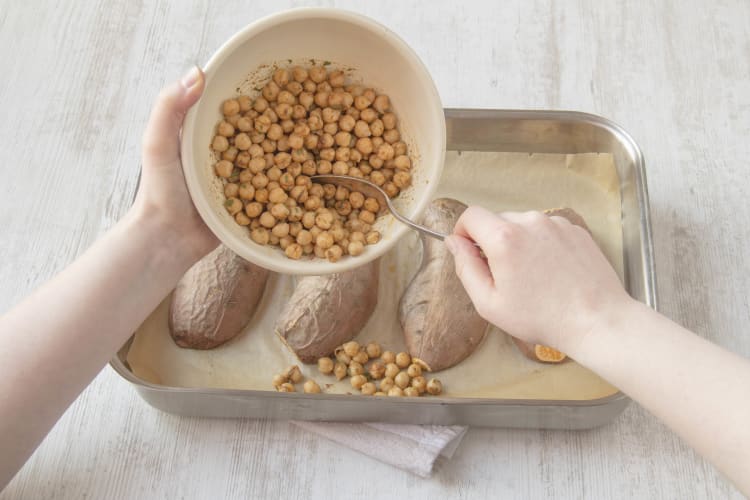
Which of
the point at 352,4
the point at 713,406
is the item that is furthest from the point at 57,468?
the point at 352,4

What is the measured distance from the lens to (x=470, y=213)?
2.63 feet

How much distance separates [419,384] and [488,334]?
0.43 feet

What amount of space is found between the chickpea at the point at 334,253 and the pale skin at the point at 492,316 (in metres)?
0.15

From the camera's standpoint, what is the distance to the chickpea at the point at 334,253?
0.90m

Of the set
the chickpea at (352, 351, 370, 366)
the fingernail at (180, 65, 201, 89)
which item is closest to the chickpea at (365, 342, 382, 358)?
the chickpea at (352, 351, 370, 366)

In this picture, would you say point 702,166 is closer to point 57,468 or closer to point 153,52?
point 153,52

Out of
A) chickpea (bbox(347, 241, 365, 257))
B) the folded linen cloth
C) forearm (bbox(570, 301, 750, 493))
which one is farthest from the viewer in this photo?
the folded linen cloth

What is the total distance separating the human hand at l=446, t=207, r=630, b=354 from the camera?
76 centimetres

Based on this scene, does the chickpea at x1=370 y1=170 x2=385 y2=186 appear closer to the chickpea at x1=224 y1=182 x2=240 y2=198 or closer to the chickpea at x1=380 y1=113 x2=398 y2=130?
the chickpea at x1=380 y1=113 x2=398 y2=130

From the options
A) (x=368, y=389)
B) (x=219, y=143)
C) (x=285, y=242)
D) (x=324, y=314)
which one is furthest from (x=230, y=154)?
(x=368, y=389)

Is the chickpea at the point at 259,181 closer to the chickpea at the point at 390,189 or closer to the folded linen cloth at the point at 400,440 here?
the chickpea at the point at 390,189

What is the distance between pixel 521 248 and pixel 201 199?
0.35 meters

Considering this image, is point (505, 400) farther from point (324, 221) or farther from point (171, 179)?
point (171, 179)

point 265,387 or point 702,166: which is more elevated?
point 702,166
